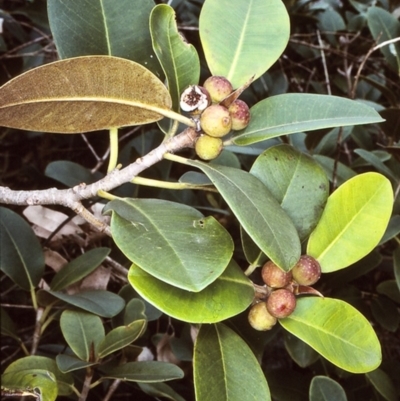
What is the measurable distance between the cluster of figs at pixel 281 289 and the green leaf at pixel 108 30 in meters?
0.34

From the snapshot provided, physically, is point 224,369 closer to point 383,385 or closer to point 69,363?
point 69,363

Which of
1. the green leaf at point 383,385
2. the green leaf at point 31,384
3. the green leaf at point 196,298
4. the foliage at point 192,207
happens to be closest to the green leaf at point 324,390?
the foliage at point 192,207

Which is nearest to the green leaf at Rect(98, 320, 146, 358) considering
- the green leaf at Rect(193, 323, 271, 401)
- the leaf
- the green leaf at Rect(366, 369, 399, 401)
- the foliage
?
the foliage

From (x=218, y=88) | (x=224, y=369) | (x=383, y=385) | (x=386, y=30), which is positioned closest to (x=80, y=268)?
(x=224, y=369)

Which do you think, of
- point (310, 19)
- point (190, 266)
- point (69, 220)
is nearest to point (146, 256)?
point (190, 266)

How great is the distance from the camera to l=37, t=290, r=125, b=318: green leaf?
0.85 metres

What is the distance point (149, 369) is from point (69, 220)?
1.34 feet

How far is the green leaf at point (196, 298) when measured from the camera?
61 cm

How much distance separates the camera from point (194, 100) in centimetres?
67

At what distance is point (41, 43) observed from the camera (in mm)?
1560

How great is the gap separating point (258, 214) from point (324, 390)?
0.42 meters

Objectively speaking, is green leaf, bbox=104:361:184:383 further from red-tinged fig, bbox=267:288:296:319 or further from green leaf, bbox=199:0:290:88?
green leaf, bbox=199:0:290:88

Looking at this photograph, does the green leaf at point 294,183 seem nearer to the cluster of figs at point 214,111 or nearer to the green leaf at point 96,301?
the cluster of figs at point 214,111

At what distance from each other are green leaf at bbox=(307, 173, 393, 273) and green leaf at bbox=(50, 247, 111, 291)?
0.38 metres
